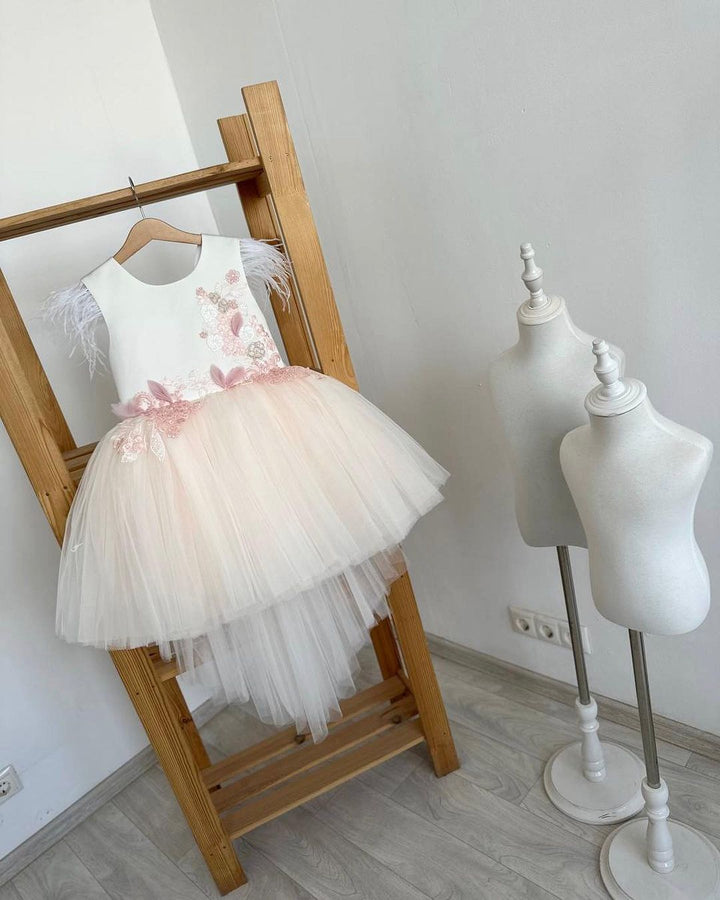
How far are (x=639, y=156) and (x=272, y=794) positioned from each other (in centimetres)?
154

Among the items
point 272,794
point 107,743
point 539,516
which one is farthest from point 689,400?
point 107,743

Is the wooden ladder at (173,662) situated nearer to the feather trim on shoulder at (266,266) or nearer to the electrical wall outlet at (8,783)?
the feather trim on shoulder at (266,266)

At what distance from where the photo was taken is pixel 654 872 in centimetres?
126

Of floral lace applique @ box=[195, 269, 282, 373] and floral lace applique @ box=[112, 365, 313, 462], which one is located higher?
floral lace applique @ box=[195, 269, 282, 373]

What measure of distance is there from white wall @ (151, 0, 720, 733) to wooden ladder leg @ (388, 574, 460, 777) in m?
0.34

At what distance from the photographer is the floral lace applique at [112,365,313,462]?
1.15 meters

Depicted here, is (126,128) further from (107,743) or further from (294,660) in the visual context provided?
(107,743)

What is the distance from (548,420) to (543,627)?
2.55 ft

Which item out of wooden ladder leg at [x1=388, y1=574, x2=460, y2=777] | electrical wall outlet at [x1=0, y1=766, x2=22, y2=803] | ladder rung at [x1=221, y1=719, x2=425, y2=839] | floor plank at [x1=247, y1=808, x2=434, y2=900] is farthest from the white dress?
electrical wall outlet at [x1=0, y1=766, x2=22, y2=803]

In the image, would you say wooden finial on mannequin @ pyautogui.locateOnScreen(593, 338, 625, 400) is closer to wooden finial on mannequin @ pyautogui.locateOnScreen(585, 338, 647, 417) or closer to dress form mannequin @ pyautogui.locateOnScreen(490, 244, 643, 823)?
wooden finial on mannequin @ pyautogui.locateOnScreen(585, 338, 647, 417)

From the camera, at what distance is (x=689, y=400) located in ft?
3.96

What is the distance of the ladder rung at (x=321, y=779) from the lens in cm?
148

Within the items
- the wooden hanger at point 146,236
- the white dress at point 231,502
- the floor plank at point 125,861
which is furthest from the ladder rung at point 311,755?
the wooden hanger at point 146,236

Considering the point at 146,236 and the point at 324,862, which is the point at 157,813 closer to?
the point at 324,862
